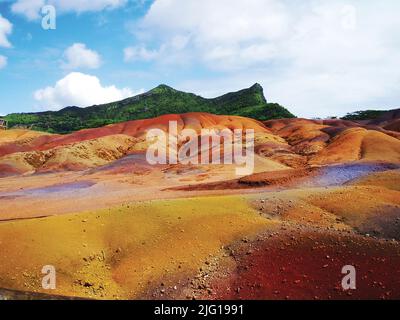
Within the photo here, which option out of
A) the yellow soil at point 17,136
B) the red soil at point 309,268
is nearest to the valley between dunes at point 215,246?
the red soil at point 309,268

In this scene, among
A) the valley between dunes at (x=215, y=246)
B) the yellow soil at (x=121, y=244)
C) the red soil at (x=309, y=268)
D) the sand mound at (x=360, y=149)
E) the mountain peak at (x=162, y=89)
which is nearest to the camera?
the red soil at (x=309, y=268)

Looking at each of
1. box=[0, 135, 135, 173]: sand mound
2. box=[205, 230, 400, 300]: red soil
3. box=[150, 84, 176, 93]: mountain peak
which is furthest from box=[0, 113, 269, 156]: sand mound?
box=[150, 84, 176, 93]: mountain peak

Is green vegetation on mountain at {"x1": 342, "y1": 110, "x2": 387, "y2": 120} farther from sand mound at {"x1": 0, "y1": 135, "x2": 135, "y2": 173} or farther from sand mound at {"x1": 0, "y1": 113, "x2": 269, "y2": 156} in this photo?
sand mound at {"x1": 0, "y1": 135, "x2": 135, "y2": 173}

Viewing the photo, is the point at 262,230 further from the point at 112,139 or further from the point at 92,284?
the point at 112,139

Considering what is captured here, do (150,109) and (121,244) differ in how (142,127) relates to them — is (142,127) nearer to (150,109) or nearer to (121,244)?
(150,109)

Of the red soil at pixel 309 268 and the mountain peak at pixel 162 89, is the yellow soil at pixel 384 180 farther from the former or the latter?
the mountain peak at pixel 162 89

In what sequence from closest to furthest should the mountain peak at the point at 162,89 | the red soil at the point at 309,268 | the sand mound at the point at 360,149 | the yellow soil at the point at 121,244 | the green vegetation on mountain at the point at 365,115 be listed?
the red soil at the point at 309,268, the yellow soil at the point at 121,244, the sand mound at the point at 360,149, the green vegetation on mountain at the point at 365,115, the mountain peak at the point at 162,89
